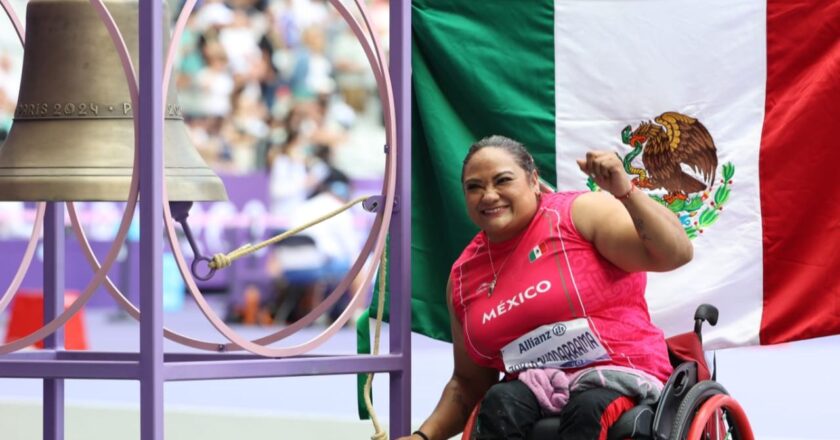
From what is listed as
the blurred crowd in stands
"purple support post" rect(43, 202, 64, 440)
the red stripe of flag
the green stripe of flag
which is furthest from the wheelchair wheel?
the blurred crowd in stands

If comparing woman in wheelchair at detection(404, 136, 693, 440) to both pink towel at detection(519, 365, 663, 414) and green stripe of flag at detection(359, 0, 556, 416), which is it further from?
green stripe of flag at detection(359, 0, 556, 416)

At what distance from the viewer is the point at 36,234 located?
488cm

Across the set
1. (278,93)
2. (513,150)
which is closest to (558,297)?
(513,150)

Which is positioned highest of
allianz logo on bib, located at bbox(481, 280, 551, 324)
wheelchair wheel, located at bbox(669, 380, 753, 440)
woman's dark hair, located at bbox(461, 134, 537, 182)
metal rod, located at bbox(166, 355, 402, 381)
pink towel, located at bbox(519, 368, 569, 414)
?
woman's dark hair, located at bbox(461, 134, 537, 182)

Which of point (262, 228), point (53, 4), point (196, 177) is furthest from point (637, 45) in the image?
point (262, 228)

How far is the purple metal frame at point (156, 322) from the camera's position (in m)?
3.73

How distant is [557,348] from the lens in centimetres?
390

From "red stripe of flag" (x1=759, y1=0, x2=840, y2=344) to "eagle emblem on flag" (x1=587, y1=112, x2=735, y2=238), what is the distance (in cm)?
14

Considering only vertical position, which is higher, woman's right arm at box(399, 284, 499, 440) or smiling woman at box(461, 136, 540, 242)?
smiling woman at box(461, 136, 540, 242)

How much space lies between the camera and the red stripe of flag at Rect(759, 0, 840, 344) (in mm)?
4602

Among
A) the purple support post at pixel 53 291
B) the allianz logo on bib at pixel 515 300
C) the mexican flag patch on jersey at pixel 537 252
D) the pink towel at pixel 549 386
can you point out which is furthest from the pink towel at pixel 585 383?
the purple support post at pixel 53 291

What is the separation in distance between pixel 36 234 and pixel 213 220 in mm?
9526

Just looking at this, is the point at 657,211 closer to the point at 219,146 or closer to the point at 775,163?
the point at 775,163

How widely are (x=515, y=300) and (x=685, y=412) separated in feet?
1.77
